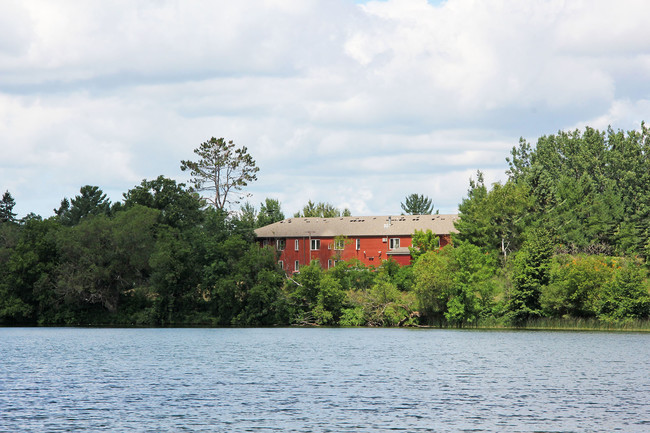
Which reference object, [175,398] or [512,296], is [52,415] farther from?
[512,296]

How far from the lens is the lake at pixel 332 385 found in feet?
102

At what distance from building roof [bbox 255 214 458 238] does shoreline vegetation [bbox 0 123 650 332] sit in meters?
9.72

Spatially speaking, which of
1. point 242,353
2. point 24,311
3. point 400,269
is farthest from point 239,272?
point 242,353

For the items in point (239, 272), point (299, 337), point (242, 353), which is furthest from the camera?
point (239, 272)

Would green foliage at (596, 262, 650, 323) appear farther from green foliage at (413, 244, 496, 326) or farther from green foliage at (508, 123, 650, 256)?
green foliage at (508, 123, 650, 256)

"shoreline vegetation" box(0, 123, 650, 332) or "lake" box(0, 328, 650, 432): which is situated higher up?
"shoreline vegetation" box(0, 123, 650, 332)

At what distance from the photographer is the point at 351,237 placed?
12394cm

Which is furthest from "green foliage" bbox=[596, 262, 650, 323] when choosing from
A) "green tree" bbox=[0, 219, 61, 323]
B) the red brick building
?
"green tree" bbox=[0, 219, 61, 323]

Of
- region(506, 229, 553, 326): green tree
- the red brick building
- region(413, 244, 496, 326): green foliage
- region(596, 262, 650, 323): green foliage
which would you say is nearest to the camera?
region(596, 262, 650, 323): green foliage

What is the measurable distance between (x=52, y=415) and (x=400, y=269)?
71885 millimetres

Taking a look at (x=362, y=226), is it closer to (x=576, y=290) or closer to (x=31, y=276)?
(x=31, y=276)

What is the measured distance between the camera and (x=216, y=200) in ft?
447

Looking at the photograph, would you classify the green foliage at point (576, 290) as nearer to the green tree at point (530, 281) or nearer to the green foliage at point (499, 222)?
the green tree at point (530, 281)

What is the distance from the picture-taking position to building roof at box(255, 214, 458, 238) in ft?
400
